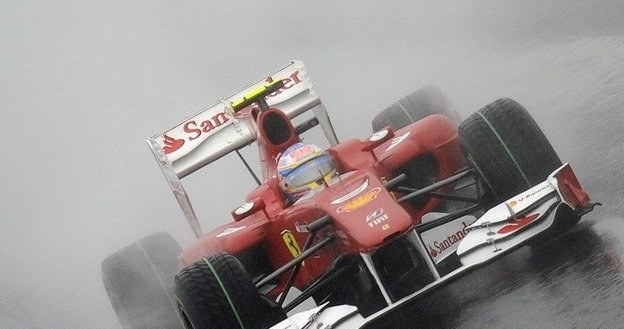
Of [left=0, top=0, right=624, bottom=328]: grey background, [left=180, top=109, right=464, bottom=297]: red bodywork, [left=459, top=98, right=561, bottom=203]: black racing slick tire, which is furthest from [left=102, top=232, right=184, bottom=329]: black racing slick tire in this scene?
[left=459, top=98, right=561, bottom=203]: black racing slick tire

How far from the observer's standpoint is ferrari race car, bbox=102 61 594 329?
8.46 m

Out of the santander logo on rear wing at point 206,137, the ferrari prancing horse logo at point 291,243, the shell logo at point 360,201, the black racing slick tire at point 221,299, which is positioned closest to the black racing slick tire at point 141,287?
the santander logo on rear wing at point 206,137

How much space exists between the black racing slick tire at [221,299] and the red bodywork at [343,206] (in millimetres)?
818

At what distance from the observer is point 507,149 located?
945cm

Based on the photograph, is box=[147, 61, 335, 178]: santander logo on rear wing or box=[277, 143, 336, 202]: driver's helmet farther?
box=[147, 61, 335, 178]: santander logo on rear wing

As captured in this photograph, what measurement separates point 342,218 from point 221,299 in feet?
3.55

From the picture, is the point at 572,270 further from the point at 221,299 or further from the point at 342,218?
the point at 221,299

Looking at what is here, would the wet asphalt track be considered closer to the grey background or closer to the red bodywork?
the grey background

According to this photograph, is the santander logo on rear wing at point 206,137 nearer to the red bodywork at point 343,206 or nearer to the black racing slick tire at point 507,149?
the red bodywork at point 343,206

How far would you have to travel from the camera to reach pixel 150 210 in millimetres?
24250

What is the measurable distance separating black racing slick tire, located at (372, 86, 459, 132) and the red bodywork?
192 centimetres

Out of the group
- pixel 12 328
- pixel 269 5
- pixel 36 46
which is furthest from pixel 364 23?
pixel 12 328

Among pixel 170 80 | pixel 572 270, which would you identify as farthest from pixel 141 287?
pixel 170 80

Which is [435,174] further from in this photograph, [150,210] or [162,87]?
[162,87]
